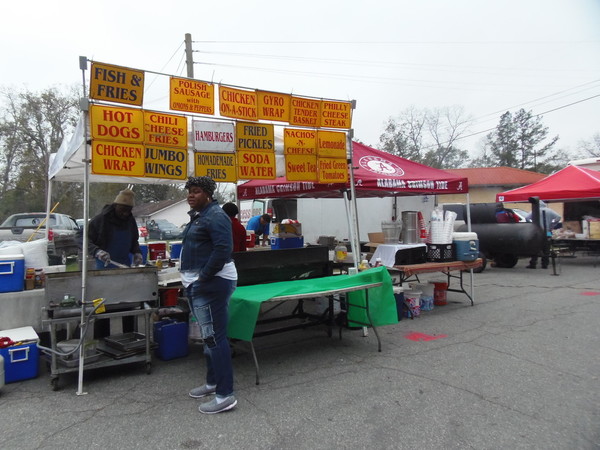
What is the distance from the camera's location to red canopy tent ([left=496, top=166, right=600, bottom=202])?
11.9 m

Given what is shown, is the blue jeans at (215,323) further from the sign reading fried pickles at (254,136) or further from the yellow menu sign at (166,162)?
the sign reading fried pickles at (254,136)

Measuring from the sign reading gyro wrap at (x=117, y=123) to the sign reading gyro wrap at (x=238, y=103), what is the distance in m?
1.08

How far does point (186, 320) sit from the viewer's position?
5266 millimetres

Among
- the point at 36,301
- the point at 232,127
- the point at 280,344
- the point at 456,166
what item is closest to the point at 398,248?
the point at 280,344

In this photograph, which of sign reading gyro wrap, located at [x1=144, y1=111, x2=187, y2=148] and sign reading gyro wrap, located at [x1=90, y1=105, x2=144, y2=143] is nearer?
sign reading gyro wrap, located at [x1=90, y1=105, x2=144, y2=143]

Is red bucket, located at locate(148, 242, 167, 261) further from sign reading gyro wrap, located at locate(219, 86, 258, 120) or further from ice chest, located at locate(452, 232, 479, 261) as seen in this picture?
ice chest, located at locate(452, 232, 479, 261)

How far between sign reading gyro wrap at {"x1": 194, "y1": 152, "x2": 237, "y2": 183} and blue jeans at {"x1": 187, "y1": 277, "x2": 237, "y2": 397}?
2.10 m

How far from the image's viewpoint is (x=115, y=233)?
5.18 metres

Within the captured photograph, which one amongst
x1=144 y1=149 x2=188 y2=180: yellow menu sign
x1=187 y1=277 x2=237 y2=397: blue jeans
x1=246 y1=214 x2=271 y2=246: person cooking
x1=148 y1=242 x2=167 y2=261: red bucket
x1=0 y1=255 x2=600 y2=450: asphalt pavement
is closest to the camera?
x1=0 y1=255 x2=600 y2=450: asphalt pavement

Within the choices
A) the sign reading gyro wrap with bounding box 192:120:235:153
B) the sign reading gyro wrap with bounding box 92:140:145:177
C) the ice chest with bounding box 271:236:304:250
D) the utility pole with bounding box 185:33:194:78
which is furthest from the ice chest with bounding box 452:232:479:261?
the utility pole with bounding box 185:33:194:78

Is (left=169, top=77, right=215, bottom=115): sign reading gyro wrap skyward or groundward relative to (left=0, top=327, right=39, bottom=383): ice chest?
skyward

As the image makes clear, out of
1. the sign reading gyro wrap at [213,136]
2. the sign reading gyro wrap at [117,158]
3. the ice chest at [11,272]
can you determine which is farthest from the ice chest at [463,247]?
the ice chest at [11,272]

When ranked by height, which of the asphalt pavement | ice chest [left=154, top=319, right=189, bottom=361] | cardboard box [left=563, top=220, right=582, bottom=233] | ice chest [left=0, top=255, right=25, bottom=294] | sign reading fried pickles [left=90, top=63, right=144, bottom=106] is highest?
sign reading fried pickles [left=90, top=63, right=144, bottom=106]

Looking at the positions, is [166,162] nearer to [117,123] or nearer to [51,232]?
[117,123]
